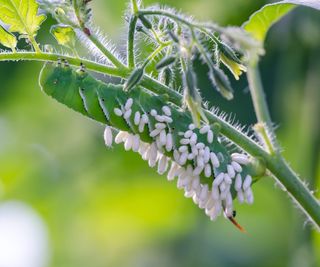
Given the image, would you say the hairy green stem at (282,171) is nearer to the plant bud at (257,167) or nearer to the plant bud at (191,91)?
the plant bud at (257,167)

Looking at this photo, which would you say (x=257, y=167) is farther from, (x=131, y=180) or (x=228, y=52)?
(x=131, y=180)

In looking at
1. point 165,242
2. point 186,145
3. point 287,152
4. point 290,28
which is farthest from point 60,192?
point 186,145

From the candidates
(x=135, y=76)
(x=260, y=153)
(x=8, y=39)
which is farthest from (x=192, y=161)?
(x=8, y=39)

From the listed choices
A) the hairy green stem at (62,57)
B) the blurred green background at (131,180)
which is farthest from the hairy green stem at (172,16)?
the blurred green background at (131,180)

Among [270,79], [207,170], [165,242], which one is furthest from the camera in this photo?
[165,242]

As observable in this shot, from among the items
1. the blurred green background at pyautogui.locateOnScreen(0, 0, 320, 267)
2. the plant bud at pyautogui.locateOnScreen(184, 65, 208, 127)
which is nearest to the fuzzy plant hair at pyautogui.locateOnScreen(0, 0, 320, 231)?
the plant bud at pyautogui.locateOnScreen(184, 65, 208, 127)

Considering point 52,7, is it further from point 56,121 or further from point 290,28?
point 56,121
